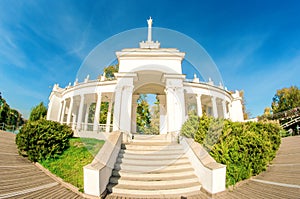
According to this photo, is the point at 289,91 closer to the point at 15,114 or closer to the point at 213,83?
the point at 213,83

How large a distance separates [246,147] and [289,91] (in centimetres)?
4158

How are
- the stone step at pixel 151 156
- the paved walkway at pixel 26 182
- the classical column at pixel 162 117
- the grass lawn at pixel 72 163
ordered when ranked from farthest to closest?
the classical column at pixel 162 117 < the stone step at pixel 151 156 < the grass lawn at pixel 72 163 < the paved walkway at pixel 26 182

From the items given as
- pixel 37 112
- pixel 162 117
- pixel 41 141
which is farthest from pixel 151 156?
→ pixel 37 112

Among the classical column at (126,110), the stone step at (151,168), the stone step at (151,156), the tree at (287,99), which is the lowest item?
the stone step at (151,168)

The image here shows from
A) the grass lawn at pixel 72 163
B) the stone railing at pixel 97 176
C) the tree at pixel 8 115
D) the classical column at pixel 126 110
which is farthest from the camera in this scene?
the tree at pixel 8 115

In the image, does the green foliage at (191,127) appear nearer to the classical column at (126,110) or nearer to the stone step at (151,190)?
the stone step at (151,190)

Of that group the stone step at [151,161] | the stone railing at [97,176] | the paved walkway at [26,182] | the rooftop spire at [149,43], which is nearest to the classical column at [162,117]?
the rooftop spire at [149,43]

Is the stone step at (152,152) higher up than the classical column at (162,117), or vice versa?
the classical column at (162,117)

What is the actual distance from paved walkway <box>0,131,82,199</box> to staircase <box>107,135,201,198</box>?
4.25 ft

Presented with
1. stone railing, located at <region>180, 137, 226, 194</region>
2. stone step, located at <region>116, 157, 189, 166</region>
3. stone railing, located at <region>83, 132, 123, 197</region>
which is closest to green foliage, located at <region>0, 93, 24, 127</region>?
stone step, located at <region>116, 157, 189, 166</region>

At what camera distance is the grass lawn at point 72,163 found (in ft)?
16.6

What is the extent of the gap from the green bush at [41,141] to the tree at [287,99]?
143 ft

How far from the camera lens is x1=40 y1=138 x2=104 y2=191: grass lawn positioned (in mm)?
5073

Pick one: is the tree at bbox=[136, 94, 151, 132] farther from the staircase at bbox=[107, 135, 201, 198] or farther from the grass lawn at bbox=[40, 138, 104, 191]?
the staircase at bbox=[107, 135, 201, 198]
